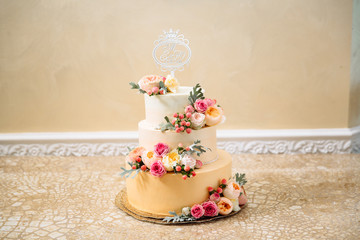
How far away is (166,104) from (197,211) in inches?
33.1

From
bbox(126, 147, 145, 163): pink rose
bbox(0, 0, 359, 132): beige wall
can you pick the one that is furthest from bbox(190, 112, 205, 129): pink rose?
bbox(0, 0, 359, 132): beige wall

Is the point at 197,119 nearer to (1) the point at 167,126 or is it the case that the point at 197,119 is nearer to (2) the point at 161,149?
(1) the point at 167,126

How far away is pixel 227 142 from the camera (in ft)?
15.6

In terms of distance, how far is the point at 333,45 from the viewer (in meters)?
4.50

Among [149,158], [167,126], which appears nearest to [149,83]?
[167,126]

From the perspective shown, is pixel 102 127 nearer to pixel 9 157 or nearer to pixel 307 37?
pixel 9 157

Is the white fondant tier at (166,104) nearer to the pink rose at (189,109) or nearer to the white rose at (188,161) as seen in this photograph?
the pink rose at (189,109)

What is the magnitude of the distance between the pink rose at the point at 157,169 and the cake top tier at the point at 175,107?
0.27 metres

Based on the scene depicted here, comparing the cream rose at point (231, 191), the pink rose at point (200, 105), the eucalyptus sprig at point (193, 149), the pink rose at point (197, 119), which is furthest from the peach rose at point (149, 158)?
the cream rose at point (231, 191)

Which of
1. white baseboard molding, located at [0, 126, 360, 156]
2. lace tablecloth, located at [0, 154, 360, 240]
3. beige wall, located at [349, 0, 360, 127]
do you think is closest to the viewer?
lace tablecloth, located at [0, 154, 360, 240]

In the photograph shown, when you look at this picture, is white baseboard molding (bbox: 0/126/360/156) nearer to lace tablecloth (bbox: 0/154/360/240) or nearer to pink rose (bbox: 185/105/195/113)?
lace tablecloth (bbox: 0/154/360/240)

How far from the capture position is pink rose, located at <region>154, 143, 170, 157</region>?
286 centimetres

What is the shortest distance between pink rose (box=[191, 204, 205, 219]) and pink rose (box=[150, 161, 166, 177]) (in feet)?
1.15

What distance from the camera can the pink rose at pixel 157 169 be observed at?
2.83 m
